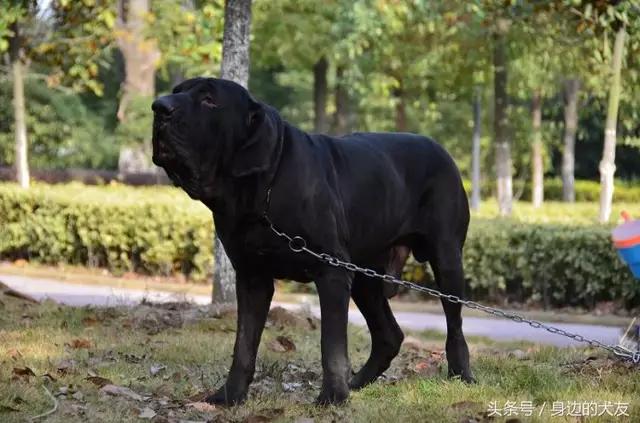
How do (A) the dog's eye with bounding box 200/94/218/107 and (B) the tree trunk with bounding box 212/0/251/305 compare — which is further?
(B) the tree trunk with bounding box 212/0/251/305

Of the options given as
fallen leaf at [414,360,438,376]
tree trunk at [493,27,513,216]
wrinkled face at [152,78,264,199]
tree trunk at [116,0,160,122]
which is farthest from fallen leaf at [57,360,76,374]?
tree trunk at [116,0,160,122]

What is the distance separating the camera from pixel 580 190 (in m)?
43.9

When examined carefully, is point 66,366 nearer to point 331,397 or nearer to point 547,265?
point 331,397

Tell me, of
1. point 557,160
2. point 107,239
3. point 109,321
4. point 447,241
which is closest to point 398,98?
point 107,239

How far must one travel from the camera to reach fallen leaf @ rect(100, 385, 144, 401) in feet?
18.0

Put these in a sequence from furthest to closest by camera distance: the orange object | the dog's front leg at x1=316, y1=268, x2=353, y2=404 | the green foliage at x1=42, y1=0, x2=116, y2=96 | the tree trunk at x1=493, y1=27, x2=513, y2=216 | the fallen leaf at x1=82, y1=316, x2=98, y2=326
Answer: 1. the tree trunk at x1=493, y1=27, x2=513, y2=216
2. the green foliage at x1=42, y1=0, x2=116, y2=96
3. the fallen leaf at x1=82, y1=316, x2=98, y2=326
4. the orange object
5. the dog's front leg at x1=316, y1=268, x2=353, y2=404

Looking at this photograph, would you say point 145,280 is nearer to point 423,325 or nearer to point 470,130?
point 423,325

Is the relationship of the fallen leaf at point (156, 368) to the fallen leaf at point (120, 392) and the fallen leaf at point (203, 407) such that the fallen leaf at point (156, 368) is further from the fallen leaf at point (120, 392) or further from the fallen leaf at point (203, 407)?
the fallen leaf at point (203, 407)

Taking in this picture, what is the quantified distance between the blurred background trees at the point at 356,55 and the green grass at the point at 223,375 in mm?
3464

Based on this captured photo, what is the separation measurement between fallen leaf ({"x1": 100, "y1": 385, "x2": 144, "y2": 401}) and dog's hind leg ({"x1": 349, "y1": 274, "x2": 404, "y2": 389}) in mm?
1325

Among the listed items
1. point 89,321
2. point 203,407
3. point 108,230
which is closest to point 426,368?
point 203,407

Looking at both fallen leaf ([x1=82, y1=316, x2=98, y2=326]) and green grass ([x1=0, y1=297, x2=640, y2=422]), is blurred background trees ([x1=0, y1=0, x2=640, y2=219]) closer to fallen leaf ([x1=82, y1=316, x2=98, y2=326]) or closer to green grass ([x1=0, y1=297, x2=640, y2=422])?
fallen leaf ([x1=82, y1=316, x2=98, y2=326])

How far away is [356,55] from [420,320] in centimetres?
1059

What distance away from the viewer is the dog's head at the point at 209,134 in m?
4.68
